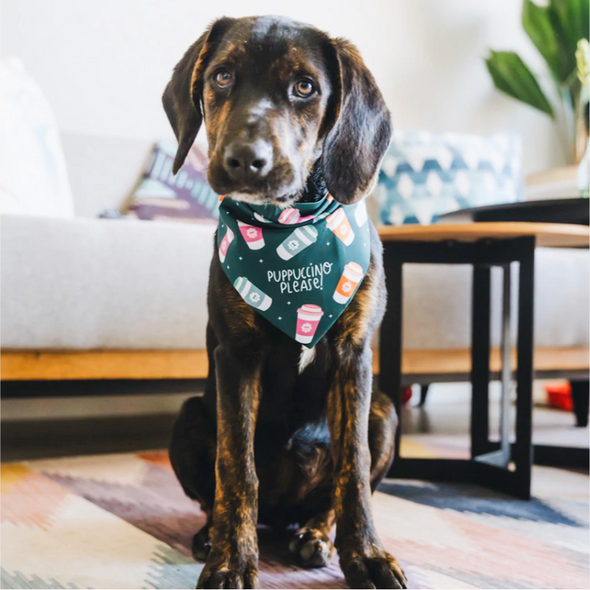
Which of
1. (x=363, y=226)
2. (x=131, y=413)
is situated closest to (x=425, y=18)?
(x=131, y=413)

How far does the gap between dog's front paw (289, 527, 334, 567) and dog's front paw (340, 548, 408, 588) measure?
0.12 meters

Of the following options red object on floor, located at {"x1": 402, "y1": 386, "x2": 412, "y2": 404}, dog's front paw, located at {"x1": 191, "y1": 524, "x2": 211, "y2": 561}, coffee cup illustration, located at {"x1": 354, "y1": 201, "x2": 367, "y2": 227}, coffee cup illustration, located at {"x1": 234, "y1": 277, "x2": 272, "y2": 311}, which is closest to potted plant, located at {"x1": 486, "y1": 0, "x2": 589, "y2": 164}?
red object on floor, located at {"x1": 402, "y1": 386, "x2": 412, "y2": 404}

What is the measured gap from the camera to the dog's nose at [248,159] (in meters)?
1.03

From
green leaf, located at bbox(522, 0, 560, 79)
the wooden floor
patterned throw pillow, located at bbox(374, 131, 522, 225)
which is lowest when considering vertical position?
the wooden floor

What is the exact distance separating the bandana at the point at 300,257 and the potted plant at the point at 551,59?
10.2 ft

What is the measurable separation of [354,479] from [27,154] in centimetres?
179

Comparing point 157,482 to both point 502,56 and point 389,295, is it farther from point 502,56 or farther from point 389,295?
point 502,56

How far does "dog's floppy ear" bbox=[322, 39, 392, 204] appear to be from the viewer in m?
1.19

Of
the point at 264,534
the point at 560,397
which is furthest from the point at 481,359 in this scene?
the point at 560,397

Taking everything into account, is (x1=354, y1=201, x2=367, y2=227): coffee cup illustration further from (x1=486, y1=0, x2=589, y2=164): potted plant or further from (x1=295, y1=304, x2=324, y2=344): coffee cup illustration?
(x1=486, y1=0, x2=589, y2=164): potted plant

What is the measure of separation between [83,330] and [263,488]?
3.15 feet

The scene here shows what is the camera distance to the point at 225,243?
1.28 m

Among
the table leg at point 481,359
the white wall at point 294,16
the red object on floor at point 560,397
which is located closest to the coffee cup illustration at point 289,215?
the table leg at point 481,359

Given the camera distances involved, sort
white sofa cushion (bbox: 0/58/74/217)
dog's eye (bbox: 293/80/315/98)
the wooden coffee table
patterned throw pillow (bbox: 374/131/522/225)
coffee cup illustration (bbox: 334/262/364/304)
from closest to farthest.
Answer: dog's eye (bbox: 293/80/315/98), coffee cup illustration (bbox: 334/262/364/304), the wooden coffee table, white sofa cushion (bbox: 0/58/74/217), patterned throw pillow (bbox: 374/131/522/225)
